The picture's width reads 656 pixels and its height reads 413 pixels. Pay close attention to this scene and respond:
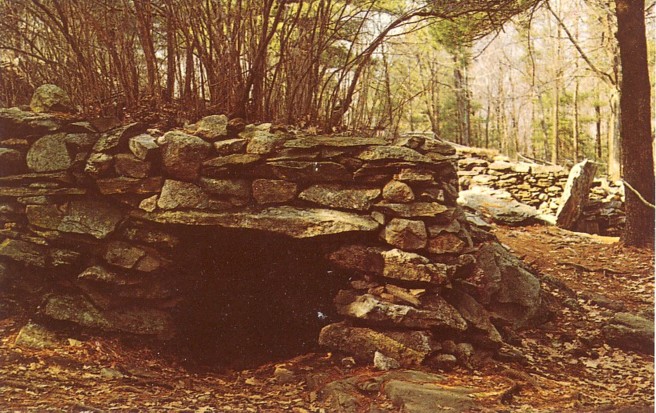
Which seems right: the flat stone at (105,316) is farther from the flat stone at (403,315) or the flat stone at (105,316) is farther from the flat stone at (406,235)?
the flat stone at (406,235)

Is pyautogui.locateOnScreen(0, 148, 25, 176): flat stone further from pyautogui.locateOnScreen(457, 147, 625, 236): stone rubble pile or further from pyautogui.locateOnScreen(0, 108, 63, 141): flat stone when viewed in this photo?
pyautogui.locateOnScreen(457, 147, 625, 236): stone rubble pile

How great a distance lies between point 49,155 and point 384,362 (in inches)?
138

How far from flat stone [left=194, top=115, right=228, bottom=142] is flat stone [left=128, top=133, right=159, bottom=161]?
0.40 m

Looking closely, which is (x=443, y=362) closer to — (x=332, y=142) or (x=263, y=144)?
(x=332, y=142)

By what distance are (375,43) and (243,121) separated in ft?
5.42

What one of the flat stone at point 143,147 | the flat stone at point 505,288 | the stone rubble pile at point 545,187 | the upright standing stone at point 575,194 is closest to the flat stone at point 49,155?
the flat stone at point 143,147

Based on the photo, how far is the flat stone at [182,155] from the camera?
429 cm

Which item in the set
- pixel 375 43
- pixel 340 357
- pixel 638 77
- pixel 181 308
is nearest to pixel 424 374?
pixel 340 357

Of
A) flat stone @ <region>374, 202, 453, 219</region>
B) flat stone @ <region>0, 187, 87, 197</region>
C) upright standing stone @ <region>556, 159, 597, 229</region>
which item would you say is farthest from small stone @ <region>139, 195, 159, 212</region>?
upright standing stone @ <region>556, 159, 597, 229</region>

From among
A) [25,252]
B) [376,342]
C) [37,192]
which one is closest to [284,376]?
[376,342]

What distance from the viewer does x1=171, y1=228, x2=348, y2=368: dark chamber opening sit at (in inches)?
167

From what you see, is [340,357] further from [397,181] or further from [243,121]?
[243,121]

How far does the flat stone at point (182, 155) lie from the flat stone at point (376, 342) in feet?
6.07

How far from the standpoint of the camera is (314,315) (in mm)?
4273
